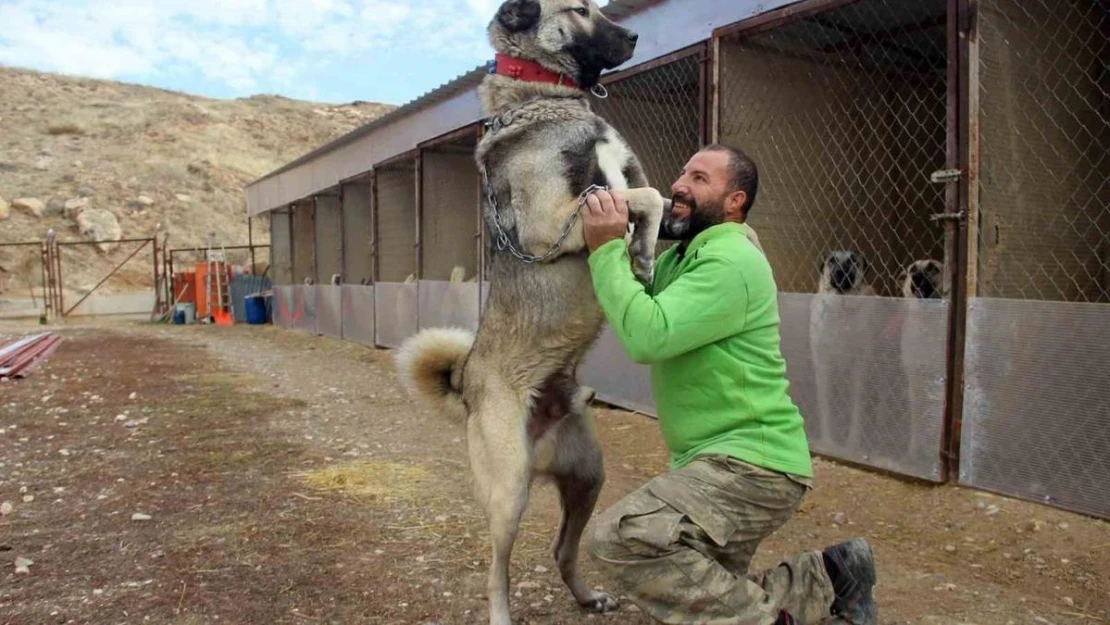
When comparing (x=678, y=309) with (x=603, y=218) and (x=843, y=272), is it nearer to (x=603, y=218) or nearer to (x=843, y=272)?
(x=603, y=218)

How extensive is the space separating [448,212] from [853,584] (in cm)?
875

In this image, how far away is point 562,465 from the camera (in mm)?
2863

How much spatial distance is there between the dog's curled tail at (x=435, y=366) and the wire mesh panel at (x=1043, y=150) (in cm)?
292

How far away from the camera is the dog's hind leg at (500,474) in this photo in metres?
2.60

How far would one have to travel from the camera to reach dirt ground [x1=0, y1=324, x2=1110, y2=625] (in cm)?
305

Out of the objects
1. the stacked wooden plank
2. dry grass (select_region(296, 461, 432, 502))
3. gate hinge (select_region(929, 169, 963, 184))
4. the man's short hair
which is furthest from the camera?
the stacked wooden plank

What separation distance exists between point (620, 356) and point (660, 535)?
4518mm

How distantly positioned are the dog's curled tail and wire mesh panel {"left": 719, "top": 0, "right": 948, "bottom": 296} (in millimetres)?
3243

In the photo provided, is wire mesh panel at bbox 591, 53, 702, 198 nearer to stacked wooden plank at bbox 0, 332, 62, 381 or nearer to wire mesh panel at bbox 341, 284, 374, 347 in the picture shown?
wire mesh panel at bbox 341, 284, 374, 347

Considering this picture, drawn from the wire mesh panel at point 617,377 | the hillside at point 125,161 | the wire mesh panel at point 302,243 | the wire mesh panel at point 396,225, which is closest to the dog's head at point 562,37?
the wire mesh panel at point 617,377

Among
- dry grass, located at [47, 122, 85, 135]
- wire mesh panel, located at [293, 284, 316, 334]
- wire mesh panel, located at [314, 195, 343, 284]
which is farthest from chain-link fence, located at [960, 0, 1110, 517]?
dry grass, located at [47, 122, 85, 135]

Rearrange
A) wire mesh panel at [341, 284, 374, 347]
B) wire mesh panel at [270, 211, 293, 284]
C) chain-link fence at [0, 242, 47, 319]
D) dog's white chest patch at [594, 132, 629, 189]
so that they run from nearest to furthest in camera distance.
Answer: dog's white chest patch at [594, 132, 629, 189] → wire mesh panel at [341, 284, 374, 347] → wire mesh panel at [270, 211, 293, 284] → chain-link fence at [0, 242, 47, 319]

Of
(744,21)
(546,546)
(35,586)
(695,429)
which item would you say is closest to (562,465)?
(695,429)

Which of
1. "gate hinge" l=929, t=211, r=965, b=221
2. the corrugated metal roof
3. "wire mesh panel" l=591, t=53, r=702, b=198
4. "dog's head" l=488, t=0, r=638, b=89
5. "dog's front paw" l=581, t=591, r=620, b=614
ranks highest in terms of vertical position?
the corrugated metal roof
